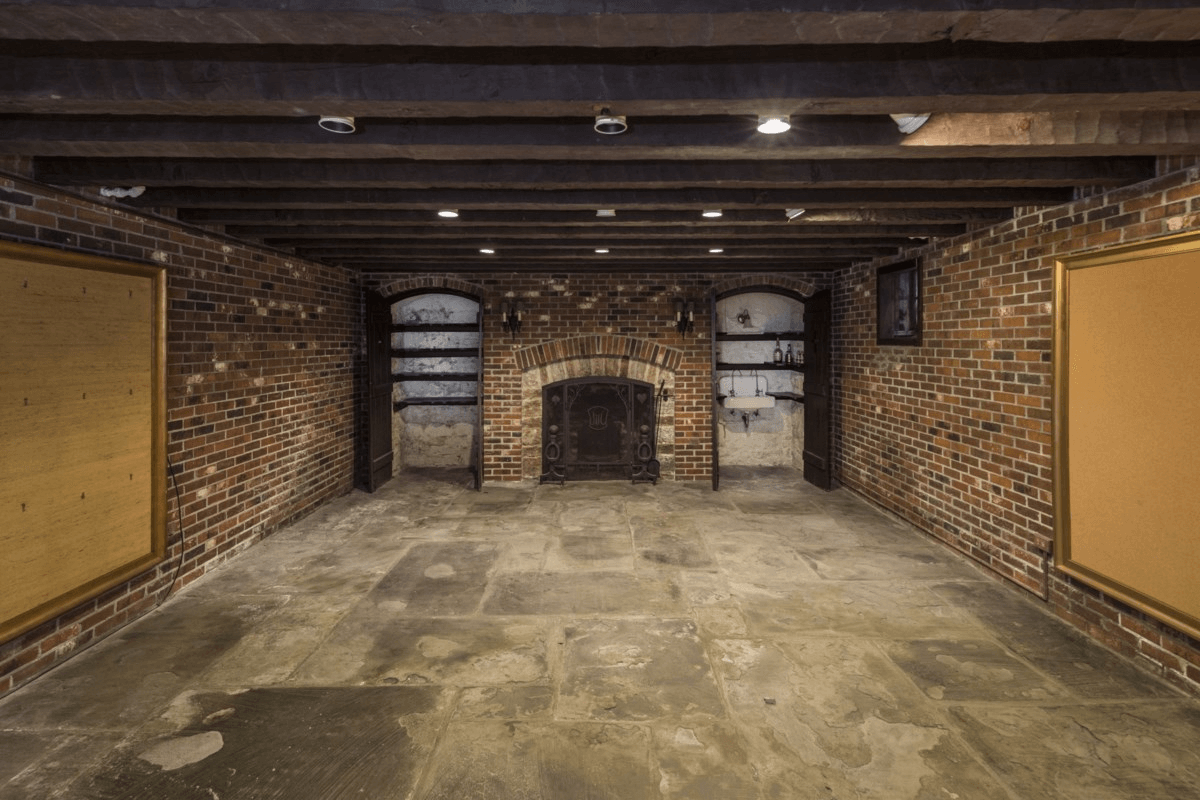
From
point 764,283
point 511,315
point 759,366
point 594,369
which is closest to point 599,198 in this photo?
point 511,315

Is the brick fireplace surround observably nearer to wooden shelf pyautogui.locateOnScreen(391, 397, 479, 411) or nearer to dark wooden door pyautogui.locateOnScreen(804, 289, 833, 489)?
dark wooden door pyautogui.locateOnScreen(804, 289, 833, 489)

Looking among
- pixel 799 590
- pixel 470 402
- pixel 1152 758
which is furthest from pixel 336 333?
pixel 1152 758

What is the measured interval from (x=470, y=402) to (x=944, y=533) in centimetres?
508

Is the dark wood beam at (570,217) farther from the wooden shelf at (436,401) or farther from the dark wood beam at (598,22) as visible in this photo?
the wooden shelf at (436,401)

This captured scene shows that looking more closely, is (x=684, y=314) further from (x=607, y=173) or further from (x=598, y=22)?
(x=598, y=22)

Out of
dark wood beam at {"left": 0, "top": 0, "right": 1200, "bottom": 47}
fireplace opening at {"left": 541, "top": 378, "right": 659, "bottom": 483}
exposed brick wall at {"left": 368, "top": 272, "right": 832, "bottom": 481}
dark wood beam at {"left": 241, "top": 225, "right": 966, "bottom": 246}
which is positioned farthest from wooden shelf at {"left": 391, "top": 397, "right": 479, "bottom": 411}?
dark wood beam at {"left": 0, "top": 0, "right": 1200, "bottom": 47}

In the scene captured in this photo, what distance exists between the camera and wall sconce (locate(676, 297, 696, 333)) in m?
6.33

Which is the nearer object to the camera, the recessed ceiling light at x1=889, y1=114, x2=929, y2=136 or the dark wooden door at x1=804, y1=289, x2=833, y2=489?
the recessed ceiling light at x1=889, y1=114, x2=929, y2=136

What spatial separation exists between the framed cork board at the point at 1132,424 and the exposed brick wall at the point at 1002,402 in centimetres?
11

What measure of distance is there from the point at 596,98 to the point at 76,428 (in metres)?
2.87

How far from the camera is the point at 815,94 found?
189cm

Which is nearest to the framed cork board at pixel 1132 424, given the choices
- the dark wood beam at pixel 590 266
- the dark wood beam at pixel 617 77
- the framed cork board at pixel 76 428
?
the dark wood beam at pixel 617 77

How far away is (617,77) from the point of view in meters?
1.90

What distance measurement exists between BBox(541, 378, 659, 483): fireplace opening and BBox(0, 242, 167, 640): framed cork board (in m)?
3.72
